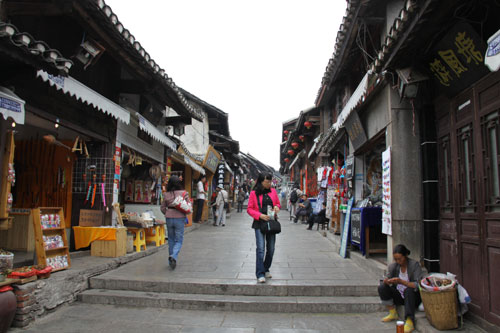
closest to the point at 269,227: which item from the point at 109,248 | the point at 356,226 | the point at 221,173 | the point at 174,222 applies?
the point at 174,222

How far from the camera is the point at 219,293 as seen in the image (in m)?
5.64

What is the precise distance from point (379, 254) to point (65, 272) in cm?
616

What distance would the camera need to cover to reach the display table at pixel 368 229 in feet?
24.3

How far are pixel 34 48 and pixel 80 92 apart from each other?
1668 mm

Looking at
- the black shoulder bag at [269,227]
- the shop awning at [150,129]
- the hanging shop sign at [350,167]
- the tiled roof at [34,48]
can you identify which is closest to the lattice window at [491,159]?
the black shoulder bag at [269,227]

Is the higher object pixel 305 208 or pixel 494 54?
pixel 494 54

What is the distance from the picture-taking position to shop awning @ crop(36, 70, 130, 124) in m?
5.11

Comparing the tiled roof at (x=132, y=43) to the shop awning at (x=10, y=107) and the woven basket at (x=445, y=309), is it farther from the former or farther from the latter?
the woven basket at (x=445, y=309)

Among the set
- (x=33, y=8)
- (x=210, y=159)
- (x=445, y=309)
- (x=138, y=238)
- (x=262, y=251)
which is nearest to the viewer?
(x=445, y=309)

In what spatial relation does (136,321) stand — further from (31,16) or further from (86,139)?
(31,16)

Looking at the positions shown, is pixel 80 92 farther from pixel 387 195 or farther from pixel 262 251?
pixel 387 195

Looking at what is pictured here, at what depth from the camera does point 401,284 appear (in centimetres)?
465

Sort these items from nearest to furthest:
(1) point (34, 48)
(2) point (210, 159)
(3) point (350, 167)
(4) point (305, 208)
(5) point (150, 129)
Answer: (1) point (34, 48)
(5) point (150, 129)
(3) point (350, 167)
(2) point (210, 159)
(4) point (305, 208)

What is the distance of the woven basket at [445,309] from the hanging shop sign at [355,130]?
14.0ft
